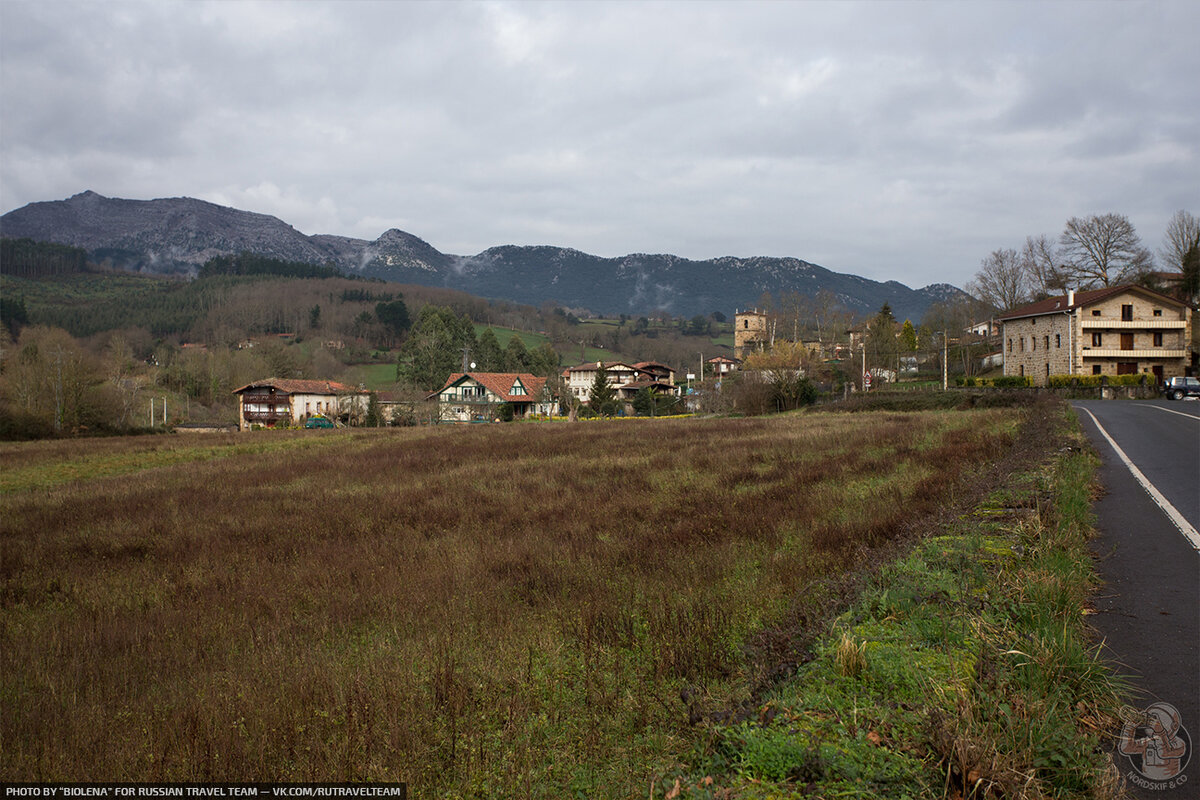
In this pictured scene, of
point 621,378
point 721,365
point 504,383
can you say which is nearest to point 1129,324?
point 504,383

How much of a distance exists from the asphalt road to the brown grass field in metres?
1.99

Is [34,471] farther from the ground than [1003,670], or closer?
closer

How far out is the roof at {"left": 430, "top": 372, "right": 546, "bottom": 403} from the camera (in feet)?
294

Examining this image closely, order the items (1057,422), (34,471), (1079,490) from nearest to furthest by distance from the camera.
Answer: (1079,490), (1057,422), (34,471)

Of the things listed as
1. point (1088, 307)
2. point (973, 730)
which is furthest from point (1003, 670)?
point (1088, 307)

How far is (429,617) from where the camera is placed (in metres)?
6.69

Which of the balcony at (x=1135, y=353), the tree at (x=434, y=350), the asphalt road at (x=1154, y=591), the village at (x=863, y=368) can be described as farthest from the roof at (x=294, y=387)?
the asphalt road at (x=1154, y=591)

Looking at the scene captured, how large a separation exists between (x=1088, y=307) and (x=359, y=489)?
64174 millimetres

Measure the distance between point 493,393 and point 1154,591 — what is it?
280 feet

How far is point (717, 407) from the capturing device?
71500 millimetres

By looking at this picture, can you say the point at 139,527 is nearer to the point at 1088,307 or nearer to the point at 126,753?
the point at 126,753

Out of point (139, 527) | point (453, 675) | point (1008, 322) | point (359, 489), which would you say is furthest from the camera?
point (1008, 322)

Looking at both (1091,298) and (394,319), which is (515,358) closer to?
(394,319)

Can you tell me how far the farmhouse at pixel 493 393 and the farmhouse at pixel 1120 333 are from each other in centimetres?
5546
